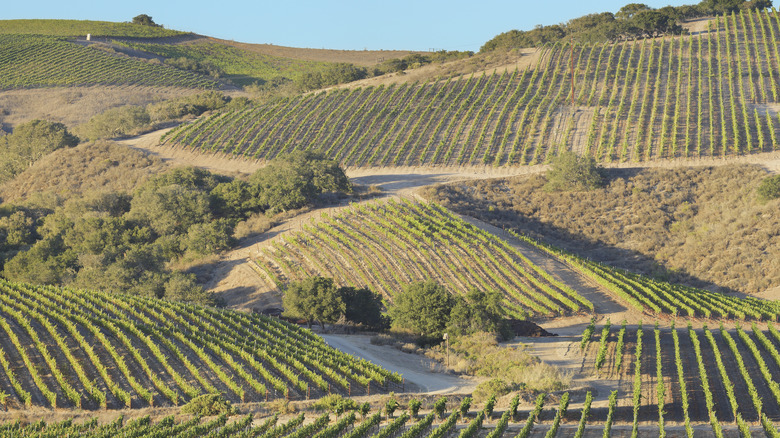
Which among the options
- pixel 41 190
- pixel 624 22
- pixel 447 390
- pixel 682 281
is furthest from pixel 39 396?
pixel 624 22

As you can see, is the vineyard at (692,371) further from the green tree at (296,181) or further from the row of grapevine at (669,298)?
the green tree at (296,181)

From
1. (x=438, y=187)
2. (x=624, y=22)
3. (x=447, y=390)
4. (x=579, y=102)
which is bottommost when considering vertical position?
(x=447, y=390)

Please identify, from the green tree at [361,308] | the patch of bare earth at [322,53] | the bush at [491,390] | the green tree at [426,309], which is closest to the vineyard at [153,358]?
the bush at [491,390]

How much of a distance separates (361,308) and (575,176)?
2747 centimetres

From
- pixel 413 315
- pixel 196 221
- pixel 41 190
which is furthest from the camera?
pixel 41 190

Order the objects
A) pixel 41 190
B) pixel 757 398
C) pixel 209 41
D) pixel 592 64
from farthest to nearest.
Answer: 1. pixel 209 41
2. pixel 592 64
3. pixel 41 190
4. pixel 757 398

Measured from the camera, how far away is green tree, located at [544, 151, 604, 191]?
61.6 m

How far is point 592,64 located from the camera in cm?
8719

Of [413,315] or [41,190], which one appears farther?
[41,190]

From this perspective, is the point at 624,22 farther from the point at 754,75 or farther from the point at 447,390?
the point at 447,390

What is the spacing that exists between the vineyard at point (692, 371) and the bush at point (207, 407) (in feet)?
41.1

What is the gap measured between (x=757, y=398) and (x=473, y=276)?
73.4ft

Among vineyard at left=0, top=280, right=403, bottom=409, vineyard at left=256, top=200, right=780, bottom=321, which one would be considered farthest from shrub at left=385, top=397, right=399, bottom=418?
vineyard at left=256, top=200, right=780, bottom=321

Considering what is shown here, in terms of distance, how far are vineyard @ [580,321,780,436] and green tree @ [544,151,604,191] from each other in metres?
23.9
